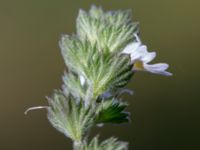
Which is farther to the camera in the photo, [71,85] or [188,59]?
[188,59]

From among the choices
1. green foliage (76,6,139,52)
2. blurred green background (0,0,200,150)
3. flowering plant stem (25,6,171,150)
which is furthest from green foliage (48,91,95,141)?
blurred green background (0,0,200,150)

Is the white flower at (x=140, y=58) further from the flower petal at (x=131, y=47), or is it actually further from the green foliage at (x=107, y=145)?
the green foliage at (x=107, y=145)

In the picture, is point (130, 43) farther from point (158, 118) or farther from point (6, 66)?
point (6, 66)

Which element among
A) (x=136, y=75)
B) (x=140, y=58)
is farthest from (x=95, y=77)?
(x=136, y=75)

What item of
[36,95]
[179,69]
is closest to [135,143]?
[36,95]

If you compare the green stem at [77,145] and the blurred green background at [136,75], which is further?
the blurred green background at [136,75]

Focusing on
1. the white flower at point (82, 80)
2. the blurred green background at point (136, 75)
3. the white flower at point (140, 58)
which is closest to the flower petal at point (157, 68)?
the white flower at point (140, 58)

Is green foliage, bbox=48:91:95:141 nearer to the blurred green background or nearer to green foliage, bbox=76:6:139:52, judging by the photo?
green foliage, bbox=76:6:139:52
